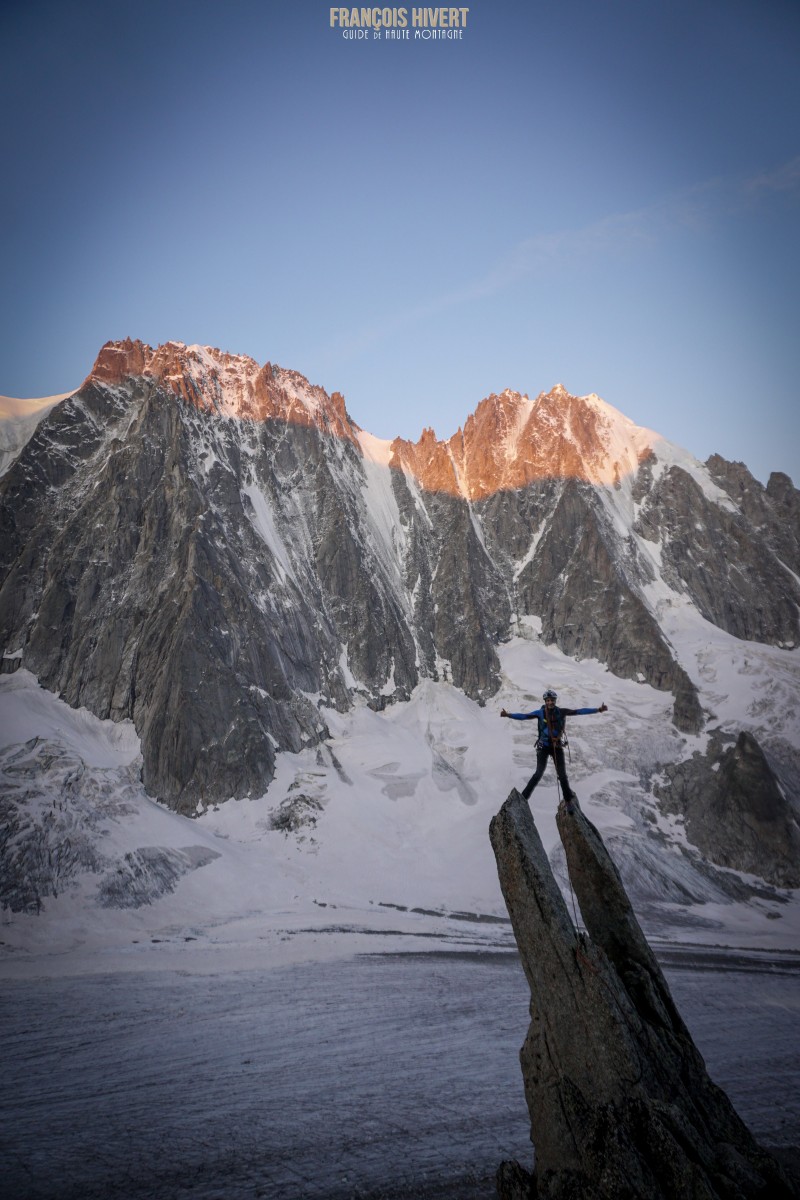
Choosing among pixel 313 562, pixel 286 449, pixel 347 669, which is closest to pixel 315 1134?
pixel 347 669

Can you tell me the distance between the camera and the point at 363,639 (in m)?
116

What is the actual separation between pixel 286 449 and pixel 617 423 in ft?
256

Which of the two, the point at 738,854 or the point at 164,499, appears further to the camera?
the point at 164,499

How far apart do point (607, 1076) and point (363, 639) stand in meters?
104

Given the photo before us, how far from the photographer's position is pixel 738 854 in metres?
83.1

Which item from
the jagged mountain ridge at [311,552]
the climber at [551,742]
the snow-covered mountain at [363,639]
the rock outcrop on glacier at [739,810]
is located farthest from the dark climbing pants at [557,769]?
the rock outcrop on glacier at [739,810]

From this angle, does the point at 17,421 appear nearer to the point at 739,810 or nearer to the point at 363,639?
the point at 363,639

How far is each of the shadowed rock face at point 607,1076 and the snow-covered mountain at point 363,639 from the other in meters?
56.6

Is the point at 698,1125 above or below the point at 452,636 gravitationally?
below

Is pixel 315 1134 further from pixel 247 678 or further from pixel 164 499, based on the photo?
pixel 164 499

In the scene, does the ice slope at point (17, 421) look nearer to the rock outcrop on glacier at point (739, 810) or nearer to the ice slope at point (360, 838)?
the ice slope at point (360, 838)

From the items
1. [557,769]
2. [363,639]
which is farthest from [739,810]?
[557,769]

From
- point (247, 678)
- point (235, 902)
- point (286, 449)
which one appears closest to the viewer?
point (235, 902)

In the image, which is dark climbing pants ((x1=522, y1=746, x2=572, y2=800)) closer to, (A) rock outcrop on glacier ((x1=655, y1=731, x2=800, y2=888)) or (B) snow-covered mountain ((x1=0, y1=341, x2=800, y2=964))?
(B) snow-covered mountain ((x1=0, y1=341, x2=800, y2=964))
